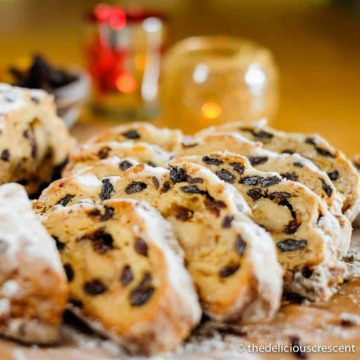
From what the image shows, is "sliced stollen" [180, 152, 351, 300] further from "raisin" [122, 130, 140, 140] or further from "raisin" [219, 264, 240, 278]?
"raisin" [122, 130, 140, 140]

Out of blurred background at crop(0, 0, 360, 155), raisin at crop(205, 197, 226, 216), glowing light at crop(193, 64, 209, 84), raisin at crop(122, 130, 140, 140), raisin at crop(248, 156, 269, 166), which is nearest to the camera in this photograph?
raisin at crop(205, 197, 226, 216)

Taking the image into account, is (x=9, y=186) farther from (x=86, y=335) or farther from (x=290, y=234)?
(x=290, y=234)

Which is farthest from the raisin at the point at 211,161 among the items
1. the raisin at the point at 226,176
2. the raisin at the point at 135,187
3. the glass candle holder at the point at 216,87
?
the glass candle holder at the point at 216,87

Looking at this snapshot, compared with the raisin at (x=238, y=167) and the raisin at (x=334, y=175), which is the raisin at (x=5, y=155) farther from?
the raisin at (x=334, y=175)

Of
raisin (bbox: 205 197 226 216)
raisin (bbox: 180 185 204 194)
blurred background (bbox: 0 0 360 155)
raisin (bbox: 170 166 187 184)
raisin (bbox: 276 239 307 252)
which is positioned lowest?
blurred background (bbox: 0 0 360 155)

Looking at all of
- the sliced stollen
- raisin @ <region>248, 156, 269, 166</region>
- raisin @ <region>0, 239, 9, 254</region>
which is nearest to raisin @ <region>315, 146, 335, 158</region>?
raisin @ <region>248, 156, 269, 166</region>

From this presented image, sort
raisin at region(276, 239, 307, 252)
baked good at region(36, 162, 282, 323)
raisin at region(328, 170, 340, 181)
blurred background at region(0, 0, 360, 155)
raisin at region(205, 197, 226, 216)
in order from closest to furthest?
baked good at region(36, 162, 282, 323)
raisin at region(205, 197, 226, 216)
raisin at region(276, 239, 307, 252)
raisin at region(328, 170, 340, 181)
blurred background at region(0, 0, 360, 155)

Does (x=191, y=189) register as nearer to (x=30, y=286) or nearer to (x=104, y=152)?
(x=30, y=286)
